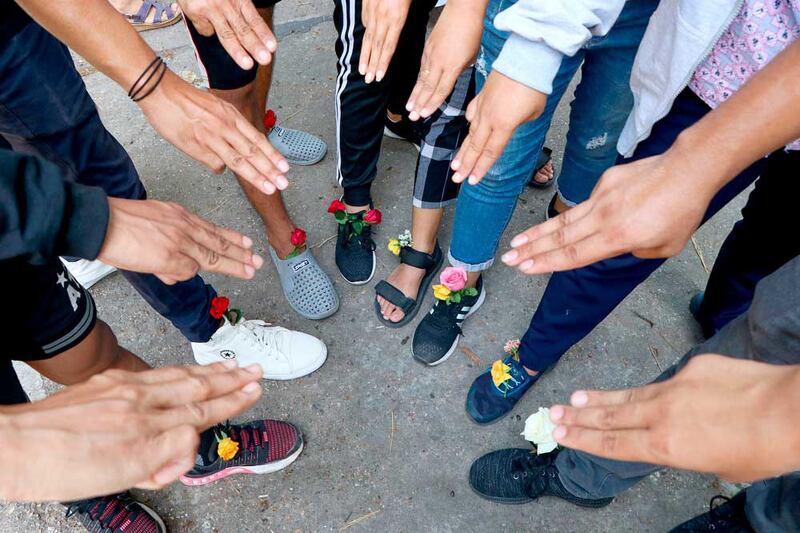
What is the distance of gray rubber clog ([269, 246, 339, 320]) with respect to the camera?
190 centimetres

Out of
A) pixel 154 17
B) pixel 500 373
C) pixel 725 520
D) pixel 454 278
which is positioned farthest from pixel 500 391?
pixel 154 17

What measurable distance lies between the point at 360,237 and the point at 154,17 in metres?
2.12

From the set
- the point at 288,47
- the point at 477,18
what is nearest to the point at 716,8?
the point at 477,18

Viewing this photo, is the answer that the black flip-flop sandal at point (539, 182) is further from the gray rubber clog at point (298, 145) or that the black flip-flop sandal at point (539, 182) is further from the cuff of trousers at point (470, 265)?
the gray rubber clog at point (298, 145)

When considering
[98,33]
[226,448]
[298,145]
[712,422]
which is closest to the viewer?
[712,422]

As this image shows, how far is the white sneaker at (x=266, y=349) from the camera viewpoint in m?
1.67

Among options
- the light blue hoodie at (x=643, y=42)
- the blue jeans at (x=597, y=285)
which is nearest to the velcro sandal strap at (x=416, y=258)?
the blue jeans at (x=597, y=285)

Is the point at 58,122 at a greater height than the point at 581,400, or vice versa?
the point at 58,122

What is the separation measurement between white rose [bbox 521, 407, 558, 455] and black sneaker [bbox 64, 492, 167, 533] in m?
1.17

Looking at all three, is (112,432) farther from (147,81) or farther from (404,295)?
(404,295)

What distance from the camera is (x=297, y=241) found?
6.19 ft

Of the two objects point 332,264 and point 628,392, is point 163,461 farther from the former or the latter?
point 332,264

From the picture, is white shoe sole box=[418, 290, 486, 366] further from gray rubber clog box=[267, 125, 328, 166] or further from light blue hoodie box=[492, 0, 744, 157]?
gray rubber clog box=[267, 125, 328, 166]

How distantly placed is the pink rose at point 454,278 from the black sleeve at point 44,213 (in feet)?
3.52
